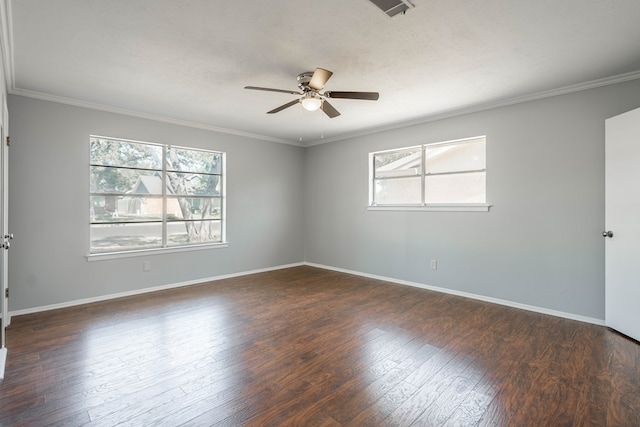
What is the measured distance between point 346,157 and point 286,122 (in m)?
1.40

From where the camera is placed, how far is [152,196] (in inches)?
179

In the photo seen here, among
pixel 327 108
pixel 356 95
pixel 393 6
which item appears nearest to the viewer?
pixel 393 6

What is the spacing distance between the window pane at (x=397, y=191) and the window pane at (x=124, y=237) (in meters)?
3.57

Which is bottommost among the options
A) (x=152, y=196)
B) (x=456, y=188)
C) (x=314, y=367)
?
(x=314, y=367)

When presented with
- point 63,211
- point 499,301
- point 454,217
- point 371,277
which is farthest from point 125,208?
point 499,301

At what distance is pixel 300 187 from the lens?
21.2 ft

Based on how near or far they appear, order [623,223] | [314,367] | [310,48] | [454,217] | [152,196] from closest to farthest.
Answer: [314,367] → [310,48] → [623,223] → [454,217] → [152,196]

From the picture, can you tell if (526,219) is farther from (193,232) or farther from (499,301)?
(193,232)

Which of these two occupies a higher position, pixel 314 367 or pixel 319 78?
pixel 319 78

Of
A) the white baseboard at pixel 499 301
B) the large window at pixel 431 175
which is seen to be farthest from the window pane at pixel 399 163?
the white baseboard at pixel 499 301

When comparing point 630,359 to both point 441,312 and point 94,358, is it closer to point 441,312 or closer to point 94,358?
point 441,312

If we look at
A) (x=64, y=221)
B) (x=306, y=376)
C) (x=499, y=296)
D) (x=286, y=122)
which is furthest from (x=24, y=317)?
(x=499, y=296)

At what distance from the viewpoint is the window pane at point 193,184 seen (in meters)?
4.79

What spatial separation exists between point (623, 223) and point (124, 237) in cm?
582
